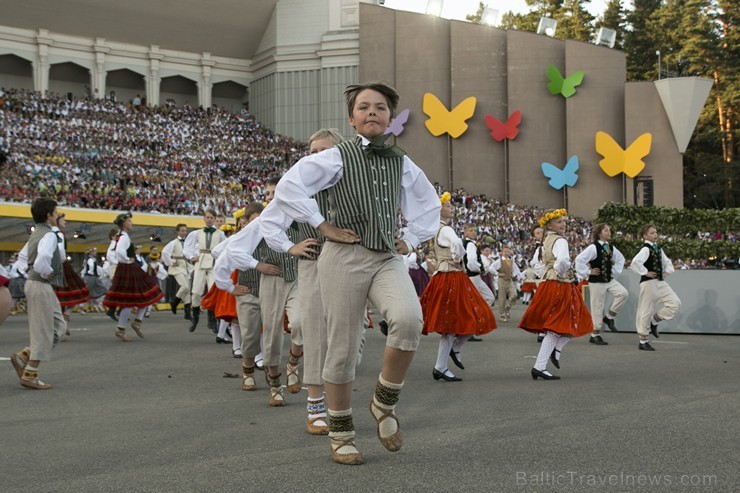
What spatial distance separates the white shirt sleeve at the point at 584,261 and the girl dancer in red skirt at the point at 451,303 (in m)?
4.22

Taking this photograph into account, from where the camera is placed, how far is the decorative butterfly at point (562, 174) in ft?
160

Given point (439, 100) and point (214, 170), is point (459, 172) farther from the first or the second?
point (214, 170)

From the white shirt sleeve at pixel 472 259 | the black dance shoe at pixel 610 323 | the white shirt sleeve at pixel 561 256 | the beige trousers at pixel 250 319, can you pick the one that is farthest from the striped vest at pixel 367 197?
the black dance shoe at pixel 610 323

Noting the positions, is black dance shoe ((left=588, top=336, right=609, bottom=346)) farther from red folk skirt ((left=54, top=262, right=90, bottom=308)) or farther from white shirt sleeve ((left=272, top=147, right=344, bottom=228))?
white shirt sleeve ((left=272, top=147, right=344, bottom=228))

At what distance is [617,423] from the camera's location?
20.8 ft

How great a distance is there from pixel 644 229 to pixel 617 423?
308 inches

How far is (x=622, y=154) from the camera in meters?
48.0

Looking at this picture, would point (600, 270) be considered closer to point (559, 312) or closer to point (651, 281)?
point (651, 281)

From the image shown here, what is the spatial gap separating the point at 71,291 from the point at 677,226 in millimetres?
11186

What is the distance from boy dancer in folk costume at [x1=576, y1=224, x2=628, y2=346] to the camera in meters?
14.4

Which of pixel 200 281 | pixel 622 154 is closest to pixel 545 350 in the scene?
pixel 200 281

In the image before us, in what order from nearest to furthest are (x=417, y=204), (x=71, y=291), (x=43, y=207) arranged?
(x=417, y=204) → (x=43, y=207) → (x=71, y=291)

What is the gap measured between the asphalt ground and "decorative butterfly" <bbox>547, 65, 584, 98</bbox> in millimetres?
39085

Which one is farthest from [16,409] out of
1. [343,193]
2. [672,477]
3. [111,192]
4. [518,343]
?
[111,192]
